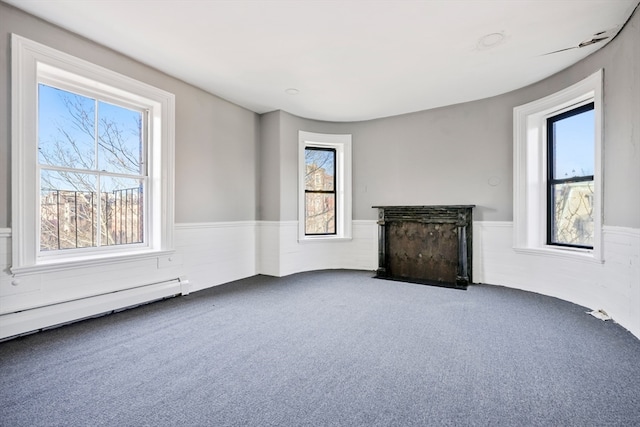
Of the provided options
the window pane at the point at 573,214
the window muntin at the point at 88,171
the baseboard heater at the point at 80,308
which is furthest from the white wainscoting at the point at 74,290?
the window pane at the point at 573,214

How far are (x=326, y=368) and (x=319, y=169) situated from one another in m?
3.88

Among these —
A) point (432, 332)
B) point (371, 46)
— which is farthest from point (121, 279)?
point (371, 46)

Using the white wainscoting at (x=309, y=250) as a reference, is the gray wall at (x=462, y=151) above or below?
above

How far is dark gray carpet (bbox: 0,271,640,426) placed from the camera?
1511mm

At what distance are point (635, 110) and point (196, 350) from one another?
394cm

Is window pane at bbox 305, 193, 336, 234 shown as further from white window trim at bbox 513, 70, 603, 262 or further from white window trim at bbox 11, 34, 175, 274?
white window trim at bbox 513, 70, 603, 262

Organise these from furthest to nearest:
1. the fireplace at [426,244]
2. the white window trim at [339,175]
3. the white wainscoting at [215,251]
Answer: the white window trim at [339,175] → the fireplace at [426,244] → the white wainscoting at [215,251]

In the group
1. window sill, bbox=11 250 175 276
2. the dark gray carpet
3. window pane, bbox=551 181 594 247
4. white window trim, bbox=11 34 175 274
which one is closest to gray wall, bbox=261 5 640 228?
window pane, bbox=551 181 594 247

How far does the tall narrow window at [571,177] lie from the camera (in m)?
3.40

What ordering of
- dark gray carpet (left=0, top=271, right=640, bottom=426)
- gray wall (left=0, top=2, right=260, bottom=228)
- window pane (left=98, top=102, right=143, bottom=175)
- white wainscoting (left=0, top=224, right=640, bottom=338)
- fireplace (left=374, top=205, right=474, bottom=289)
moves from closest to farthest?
dark gray carpet (left=0, top=271, right=640, bottom=426) < gray wall (left=0, top=2, right=260, bottom=228) < white wainscoting (left=0, top=224, right=640, bottom=338) < window pane (left=98, top=102, right=143, bottom=175) < fireplace (left=374, top=205, right=474, bottom=289)

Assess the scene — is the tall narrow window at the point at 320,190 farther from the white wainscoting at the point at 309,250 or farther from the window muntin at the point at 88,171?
the window muntin at the point at 88,171

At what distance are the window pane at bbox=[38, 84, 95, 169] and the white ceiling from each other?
604mm

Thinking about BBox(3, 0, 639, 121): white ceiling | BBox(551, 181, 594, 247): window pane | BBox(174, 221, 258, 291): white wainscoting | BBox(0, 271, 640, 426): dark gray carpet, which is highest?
BBox(3, 0, 639, 121): white ceiling

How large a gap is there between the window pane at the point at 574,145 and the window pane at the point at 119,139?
495 centimetres
